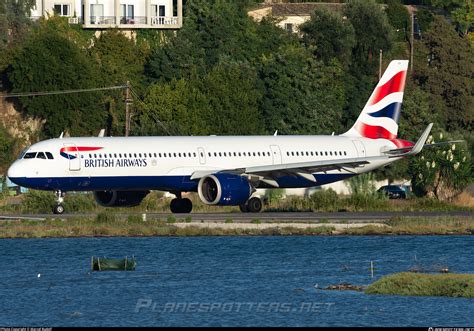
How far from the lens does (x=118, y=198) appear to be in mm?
65125

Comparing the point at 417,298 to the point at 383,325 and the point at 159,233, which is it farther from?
the point at 159,233

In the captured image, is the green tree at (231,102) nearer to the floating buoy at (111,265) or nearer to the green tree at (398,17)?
the green tree at (398,17)

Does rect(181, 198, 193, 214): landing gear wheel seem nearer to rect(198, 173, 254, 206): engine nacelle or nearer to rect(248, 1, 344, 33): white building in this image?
rect(198, 173, 254, 206): engine nacelle

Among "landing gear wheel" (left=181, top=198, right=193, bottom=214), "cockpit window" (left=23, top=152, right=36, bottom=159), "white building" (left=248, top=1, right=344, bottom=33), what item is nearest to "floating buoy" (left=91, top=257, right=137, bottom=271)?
"cockpit window" (left=23, top=152, right=36, bottom=159)

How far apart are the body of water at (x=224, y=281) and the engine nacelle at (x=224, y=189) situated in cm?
865

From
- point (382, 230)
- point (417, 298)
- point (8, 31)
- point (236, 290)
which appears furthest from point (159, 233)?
point (8, 31)

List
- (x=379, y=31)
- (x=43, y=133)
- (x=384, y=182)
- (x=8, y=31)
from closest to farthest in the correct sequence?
(x=384, y=182), (x=43, y=133), (x=8, y=31), (x=379, y=31)

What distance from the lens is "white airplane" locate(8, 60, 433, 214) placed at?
61.5 m

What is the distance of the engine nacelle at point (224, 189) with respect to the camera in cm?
6191

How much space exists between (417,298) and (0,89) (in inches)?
3033

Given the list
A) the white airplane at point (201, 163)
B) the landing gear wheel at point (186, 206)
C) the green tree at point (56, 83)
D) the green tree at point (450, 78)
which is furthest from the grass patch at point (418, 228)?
the green tree at point (450, 78)

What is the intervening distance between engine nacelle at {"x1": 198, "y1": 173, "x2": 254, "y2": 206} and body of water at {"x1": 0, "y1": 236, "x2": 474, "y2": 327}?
8649mm

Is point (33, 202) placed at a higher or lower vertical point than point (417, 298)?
lower

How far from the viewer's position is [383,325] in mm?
32250
